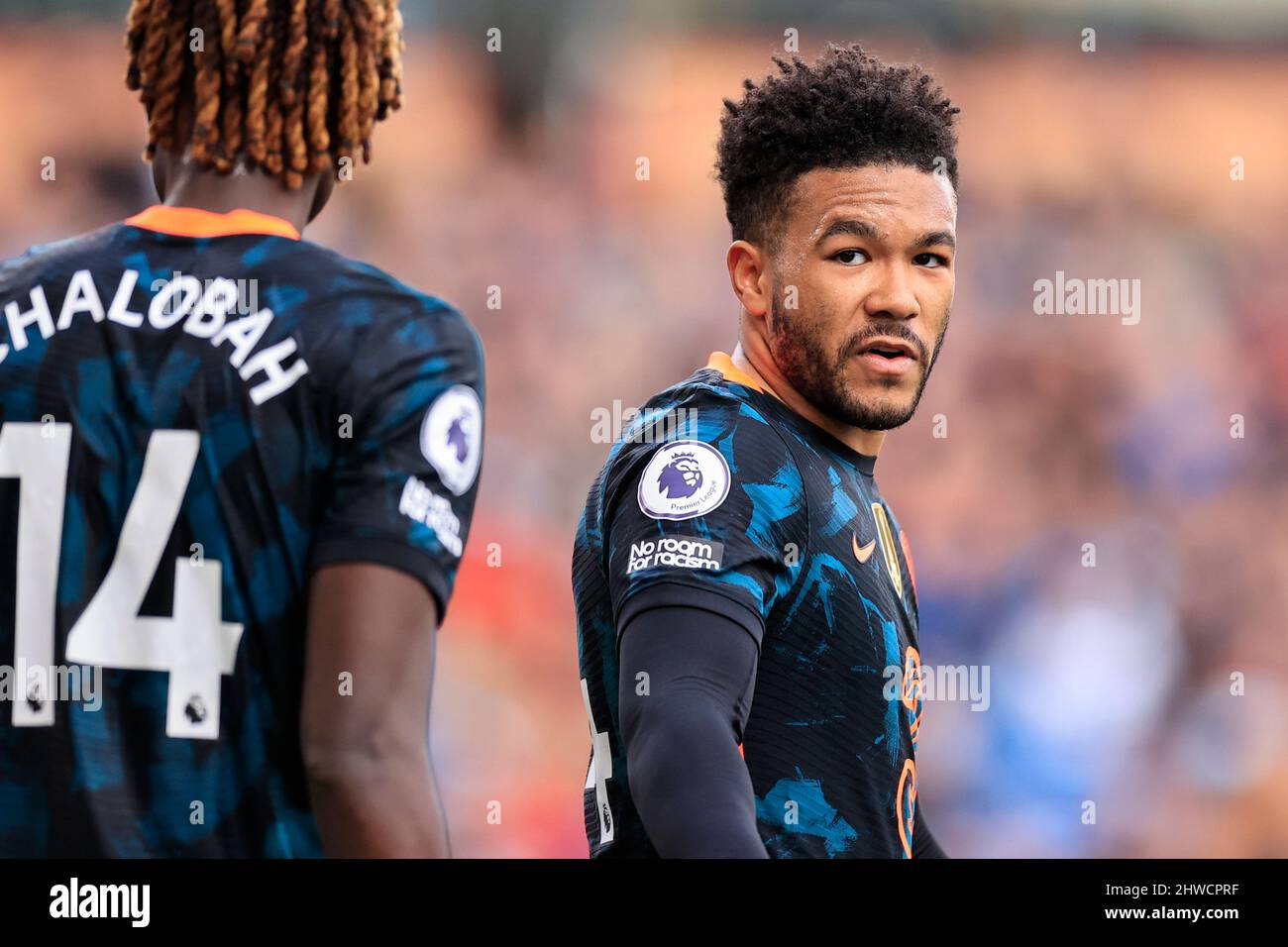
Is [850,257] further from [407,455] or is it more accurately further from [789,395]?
[407,455]

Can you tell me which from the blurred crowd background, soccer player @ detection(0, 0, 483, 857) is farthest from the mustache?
the blurred crowd background

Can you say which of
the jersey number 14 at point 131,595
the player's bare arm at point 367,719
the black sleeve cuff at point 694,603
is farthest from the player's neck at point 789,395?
the jersey number 14 at point 131,595

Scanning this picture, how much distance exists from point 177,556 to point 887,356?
143 centimetres

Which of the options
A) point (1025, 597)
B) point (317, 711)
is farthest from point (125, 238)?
point (1025, 597)

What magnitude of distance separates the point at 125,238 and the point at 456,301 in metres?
5.66

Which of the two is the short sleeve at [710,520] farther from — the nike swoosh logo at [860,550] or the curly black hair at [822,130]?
the curly black hair at [822,130]

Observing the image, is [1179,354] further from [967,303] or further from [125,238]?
[125,238]


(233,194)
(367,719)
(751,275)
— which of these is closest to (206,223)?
(233,194)

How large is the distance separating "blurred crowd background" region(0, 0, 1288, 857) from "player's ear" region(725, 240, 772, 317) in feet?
14.3

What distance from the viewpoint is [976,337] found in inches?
321

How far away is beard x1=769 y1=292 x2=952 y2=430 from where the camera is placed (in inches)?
114

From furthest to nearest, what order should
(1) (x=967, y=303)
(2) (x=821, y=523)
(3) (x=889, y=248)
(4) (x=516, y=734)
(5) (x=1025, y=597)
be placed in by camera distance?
(1) (x=967, y=303) < (5) (x=1025, y=597) < (4) (x=516, y=734) < (3) (x=889, y=248) < (2) (x=821, y=523)

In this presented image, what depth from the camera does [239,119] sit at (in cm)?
225

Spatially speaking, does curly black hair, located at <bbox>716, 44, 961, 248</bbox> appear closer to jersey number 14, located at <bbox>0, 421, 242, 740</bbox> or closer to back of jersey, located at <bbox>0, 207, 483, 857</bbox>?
back of jersey, located at <bbox>0, 207, 483, 857</bbox>
